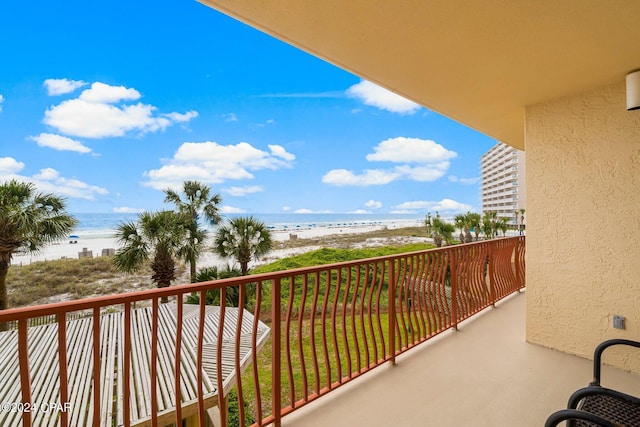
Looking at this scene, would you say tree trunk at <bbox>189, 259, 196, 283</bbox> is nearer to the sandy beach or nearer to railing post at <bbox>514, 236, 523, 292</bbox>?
the sandy beach

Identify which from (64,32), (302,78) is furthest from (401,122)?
(64,32)

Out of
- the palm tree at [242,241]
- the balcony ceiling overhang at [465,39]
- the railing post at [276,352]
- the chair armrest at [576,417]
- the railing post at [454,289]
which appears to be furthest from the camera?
the palm tree at [242,241]

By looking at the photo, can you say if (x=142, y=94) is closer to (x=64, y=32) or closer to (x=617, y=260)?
(x=64, y=32)

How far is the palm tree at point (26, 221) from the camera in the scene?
11281 millimetres

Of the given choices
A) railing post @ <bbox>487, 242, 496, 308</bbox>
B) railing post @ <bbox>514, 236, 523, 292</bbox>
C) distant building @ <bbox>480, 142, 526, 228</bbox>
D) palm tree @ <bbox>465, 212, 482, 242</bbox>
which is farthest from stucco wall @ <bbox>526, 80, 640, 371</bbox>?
distant building @ <bbox>480, 142, 526, 228</bbox>

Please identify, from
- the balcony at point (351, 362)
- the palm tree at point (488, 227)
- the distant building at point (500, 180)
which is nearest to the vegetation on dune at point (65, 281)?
the balcony at point (351, 362)

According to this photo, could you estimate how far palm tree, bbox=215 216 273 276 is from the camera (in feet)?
52.2

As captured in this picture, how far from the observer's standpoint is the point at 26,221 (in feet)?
38.4

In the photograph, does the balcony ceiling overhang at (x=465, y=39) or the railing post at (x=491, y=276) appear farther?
the railing post at (x=491, y=276)

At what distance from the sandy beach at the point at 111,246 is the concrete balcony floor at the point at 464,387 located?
14.7 metres

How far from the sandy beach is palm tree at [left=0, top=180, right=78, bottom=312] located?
71 centimetres

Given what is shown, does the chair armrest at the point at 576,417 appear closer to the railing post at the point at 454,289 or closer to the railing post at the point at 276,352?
the railing post at the point at 276,352

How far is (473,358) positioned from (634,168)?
2.18m

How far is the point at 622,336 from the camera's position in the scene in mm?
2652
